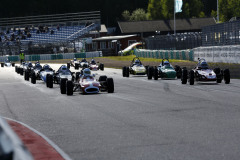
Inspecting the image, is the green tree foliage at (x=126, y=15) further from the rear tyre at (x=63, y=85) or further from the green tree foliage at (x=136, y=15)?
the rear tyre at (x=63, y=85)

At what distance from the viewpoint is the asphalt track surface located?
7.16m

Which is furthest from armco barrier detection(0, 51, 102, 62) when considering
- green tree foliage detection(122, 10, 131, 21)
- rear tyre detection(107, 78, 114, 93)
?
green tree foliage detection(122, 10, 131, 21)

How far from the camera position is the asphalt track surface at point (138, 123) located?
716cm

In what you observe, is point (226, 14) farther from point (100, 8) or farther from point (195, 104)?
point (195, 104)

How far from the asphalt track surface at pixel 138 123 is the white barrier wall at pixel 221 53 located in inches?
698

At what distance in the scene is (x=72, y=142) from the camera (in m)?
8.15

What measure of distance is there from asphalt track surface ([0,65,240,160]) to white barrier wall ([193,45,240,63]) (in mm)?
17737

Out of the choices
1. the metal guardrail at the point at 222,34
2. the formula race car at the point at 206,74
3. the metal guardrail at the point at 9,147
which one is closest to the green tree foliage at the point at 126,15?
the metal guardrail at the point at 222,34

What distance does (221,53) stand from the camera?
123ft

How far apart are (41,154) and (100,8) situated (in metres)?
126

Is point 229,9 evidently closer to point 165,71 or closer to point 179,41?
point 179,41

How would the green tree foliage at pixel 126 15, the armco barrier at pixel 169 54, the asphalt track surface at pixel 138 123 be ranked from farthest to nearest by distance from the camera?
the green tree foliage at pixel 126 15 → the armco barrier at pixel 169 54 → the asphalt track surface at pixel 138 123

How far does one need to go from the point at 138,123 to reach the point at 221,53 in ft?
93.0

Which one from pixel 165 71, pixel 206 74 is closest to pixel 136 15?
pixel 165 71
